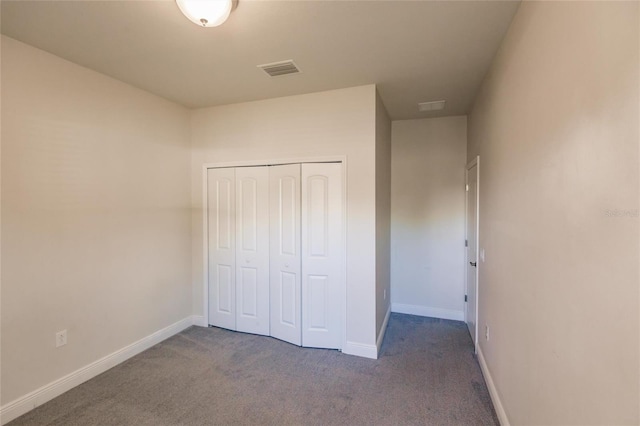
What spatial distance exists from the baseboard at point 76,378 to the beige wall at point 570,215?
3.31 metres

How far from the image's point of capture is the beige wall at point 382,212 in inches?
120

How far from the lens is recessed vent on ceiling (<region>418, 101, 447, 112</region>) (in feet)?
11.1

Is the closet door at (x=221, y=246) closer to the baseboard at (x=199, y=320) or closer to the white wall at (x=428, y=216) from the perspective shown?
the baseboard at (x=199, y=320)

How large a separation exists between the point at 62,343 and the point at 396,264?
12.2ft

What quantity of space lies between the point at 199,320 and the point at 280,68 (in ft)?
10.3

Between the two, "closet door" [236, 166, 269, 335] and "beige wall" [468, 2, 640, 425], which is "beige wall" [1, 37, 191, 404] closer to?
"closet door" [236, 166, 269, 335]

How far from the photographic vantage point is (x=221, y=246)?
356 cm

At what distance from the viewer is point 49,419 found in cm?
206

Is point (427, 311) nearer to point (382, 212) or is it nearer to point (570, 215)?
point (382, 212)

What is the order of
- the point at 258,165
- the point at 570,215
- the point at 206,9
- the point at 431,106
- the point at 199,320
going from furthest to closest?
the point at 199,320, the point at 431,106, the point at 258,165, the point at 206,9, the point at 570,215

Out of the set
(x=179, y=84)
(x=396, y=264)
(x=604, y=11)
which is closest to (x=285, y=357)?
(x=396, y=264)

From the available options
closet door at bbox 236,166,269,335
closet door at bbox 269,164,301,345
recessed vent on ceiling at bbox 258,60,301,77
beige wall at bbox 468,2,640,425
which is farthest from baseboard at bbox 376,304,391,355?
recessed vent on ceiling at bbox 258,60,301,77

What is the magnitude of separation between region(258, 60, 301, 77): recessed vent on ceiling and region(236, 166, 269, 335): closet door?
105 cm

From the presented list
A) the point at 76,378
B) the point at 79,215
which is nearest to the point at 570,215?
the point at 79,215
